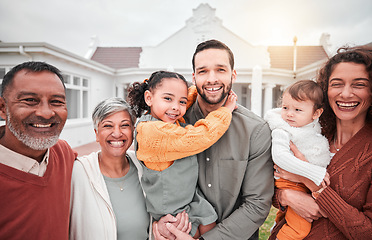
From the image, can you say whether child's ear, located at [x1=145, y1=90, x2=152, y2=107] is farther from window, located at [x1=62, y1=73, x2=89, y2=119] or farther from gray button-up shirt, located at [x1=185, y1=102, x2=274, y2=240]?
window, located at [x1=62, y1=73, x2=89, y2=119]

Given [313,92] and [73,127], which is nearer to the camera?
[313,92]

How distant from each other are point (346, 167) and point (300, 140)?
40 cm

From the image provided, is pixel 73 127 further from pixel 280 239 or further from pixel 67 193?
pixel 280 239

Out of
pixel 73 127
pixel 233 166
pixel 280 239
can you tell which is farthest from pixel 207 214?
pixel 73 127

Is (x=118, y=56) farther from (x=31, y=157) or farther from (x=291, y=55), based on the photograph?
(x=31, y=157)

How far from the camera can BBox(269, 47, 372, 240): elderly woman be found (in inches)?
63.7

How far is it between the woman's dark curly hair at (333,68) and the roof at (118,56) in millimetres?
15234

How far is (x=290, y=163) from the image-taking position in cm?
176

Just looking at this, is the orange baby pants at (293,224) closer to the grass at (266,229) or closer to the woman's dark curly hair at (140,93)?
the woman's dark curly hair at (140,93)

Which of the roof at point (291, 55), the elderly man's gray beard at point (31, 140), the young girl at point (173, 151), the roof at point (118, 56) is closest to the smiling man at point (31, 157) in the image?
the elderly man's gray beard at point (31, 140)

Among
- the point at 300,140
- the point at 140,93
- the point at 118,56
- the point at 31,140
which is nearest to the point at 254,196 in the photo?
the point at 300,140

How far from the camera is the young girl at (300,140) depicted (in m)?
1.77

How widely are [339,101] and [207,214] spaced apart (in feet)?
5.01

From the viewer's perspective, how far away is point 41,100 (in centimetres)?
152
